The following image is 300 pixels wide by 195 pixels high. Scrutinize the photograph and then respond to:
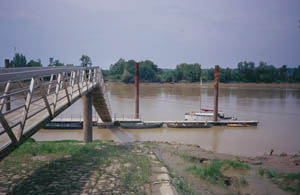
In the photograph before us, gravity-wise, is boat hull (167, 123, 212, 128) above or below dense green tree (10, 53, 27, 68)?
below

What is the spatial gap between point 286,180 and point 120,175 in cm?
611

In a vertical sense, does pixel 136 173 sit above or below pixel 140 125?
above

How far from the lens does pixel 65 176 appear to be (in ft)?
19.0

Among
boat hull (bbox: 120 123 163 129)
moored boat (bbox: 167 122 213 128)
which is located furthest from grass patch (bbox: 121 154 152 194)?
moored boat (bbox: 167 122 213 128)

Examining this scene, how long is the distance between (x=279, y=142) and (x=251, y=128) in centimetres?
365

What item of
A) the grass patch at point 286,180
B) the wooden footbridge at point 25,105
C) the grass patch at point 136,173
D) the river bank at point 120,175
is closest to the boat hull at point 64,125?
the wooden footbridge at point 25,105

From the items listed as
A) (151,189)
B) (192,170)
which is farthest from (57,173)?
(192,170)

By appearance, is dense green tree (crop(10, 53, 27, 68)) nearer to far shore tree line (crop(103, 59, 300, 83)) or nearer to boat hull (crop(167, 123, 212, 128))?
far shore tree line (crop(103, 59, 300, 83))

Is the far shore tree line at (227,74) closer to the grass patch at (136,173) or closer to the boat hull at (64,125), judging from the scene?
the boat hull at (64,125)

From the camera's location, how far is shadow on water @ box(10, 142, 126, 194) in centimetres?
500

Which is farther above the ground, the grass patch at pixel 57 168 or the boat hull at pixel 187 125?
the grass patch at pixel 57 168

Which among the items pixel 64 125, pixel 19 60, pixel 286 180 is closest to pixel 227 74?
pixel 19 60

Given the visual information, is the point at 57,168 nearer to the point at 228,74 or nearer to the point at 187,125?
the point at 187,125

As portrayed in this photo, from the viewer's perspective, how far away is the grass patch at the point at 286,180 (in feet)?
25.0
